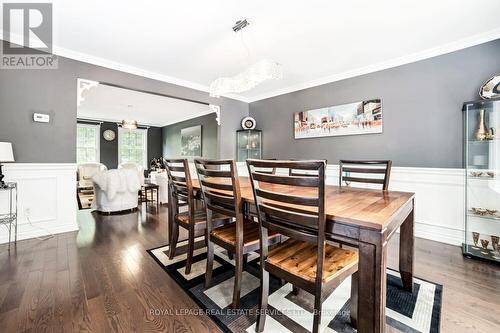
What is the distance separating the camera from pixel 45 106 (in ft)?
9.23

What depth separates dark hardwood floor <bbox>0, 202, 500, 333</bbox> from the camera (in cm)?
135

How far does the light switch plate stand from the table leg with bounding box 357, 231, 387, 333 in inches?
146

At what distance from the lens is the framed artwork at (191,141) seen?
6.63 metres

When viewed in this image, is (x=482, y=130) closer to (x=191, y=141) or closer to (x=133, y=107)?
(x=191, y=141)

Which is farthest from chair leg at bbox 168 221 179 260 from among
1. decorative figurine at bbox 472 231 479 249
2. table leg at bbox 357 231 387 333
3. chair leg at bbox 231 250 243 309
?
decorative figurine at bbox 472 231 479 249

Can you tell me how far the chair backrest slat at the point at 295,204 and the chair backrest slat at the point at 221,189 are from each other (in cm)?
19

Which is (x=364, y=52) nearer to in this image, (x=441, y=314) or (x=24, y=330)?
(x=441, y=314)

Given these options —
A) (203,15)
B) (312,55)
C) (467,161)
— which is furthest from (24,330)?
(467,161)

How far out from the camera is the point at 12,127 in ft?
8.59

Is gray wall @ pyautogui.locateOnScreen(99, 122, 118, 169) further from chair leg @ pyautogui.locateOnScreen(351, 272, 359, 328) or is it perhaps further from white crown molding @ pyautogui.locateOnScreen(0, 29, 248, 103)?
chair leg @ pyautogui.locateOnScreen(351, 272, 359, 328)

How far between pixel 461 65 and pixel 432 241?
2107mm

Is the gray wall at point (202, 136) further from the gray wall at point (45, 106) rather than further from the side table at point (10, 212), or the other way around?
the side table at point (10, 212)

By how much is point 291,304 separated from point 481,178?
2.44 metres

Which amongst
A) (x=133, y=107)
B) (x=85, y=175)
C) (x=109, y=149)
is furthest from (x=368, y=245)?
(x=109, y=149)
